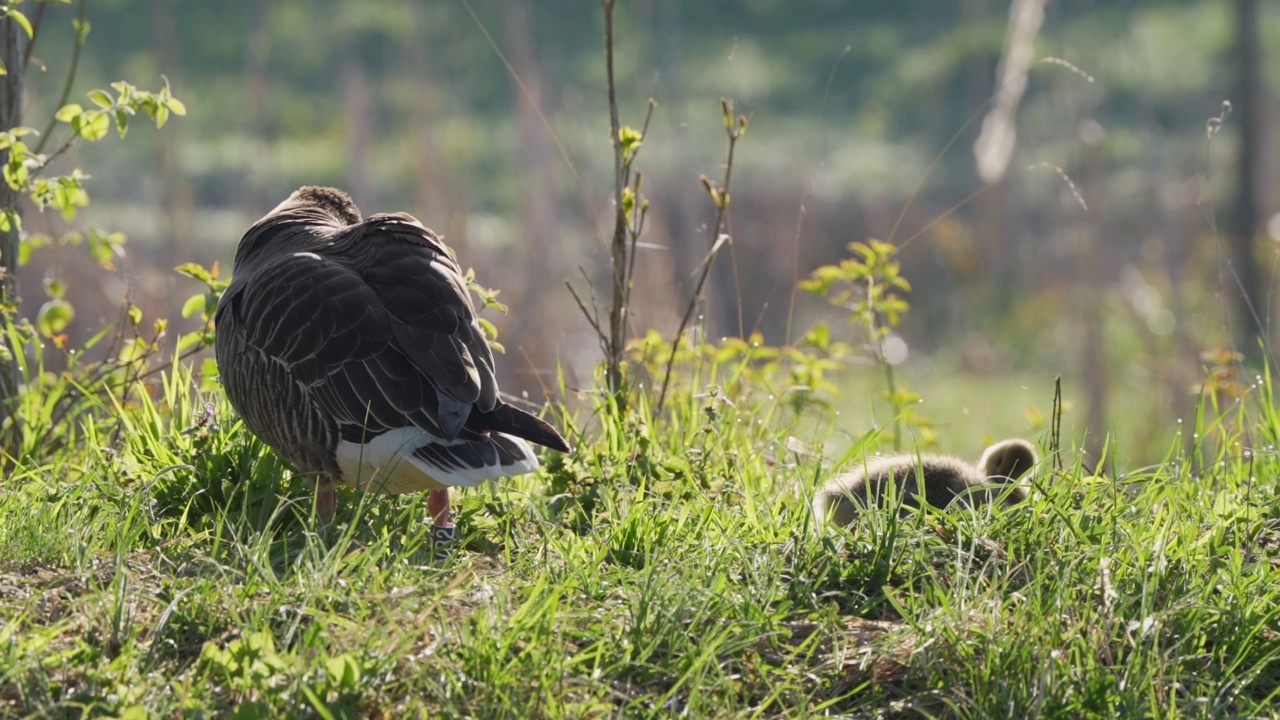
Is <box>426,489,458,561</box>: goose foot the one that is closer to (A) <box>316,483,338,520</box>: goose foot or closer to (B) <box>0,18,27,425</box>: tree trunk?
(A) <box>316,483,338,520</box>: goose foot

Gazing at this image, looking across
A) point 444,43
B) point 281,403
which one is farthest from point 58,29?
point 281,403

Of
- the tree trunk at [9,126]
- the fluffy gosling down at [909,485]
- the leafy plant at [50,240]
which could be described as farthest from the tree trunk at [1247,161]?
the tree trunk at [9,126]

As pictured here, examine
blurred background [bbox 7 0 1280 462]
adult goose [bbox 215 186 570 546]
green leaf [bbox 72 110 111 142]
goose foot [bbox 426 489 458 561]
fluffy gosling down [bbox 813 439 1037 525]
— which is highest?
green leaf [bbox 72 110 111 142]

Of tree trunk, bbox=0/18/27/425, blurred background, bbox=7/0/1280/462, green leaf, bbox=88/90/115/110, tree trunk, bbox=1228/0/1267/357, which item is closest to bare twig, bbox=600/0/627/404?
blurred background, bbox=7/0/1280/462

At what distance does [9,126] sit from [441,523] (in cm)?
272

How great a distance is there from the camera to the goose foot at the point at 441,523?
12.6ft

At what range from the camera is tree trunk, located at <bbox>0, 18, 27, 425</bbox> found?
5.27m

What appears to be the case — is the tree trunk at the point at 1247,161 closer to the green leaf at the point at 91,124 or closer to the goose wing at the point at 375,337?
the goose wing at the point at 375,337

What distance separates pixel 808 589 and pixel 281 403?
1612mm

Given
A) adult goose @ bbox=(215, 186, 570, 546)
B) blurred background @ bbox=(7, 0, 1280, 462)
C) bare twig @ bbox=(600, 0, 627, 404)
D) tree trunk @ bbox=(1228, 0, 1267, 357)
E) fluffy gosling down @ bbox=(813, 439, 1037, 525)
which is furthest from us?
tree trunk @ bbox=(1228, 0, 1267, 357)

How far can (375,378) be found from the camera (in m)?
3.95

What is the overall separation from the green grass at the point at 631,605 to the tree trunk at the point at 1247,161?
13.1m

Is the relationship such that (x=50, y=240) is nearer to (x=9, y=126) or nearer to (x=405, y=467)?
(x=9, y=126)

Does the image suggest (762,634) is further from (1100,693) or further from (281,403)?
(281,403)
